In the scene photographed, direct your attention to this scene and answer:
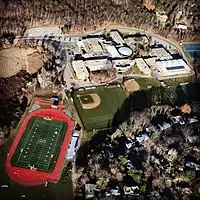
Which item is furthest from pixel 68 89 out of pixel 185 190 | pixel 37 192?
pixel 185 190

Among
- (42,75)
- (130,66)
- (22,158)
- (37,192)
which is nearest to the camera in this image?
(37,192)

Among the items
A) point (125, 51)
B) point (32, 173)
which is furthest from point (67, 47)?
point (32, 173)

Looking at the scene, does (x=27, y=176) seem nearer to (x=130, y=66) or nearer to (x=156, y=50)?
(x=130, y=66)

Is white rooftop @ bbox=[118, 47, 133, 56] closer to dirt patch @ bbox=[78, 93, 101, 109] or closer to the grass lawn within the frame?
the grass lawn

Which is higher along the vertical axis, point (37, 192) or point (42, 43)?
point (42, 43)

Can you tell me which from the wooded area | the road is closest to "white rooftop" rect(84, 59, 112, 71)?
the road

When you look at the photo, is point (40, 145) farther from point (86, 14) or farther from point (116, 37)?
point (86, 14)
